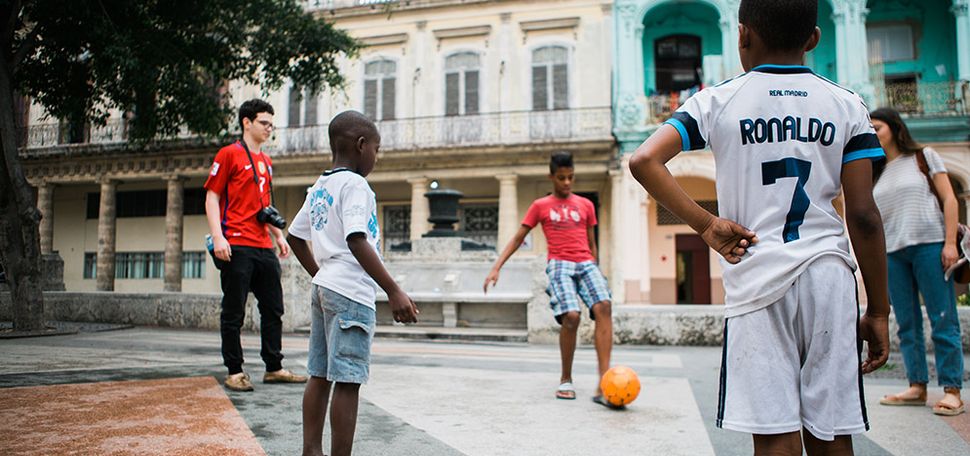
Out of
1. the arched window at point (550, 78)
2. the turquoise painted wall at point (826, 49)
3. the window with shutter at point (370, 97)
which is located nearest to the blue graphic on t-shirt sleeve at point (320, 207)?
the arched window at point (550, 78)

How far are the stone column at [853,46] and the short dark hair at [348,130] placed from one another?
59.3 ft

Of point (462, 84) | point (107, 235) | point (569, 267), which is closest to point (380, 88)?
point (462, 84)

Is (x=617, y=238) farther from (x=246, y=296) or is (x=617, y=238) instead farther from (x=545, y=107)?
(x=246, y=296)

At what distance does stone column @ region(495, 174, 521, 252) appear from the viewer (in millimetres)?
19656

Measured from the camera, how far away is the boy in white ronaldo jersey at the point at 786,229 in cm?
179

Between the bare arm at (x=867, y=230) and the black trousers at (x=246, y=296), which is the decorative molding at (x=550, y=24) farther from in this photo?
the bare arm at (x=867, y=230)

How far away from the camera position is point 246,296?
4.59 meters

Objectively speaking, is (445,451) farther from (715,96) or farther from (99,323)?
(99,323)

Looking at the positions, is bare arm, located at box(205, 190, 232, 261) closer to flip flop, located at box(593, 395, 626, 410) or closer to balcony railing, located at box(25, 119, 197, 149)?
flip flop, located at box(593, 395, 626, 410)

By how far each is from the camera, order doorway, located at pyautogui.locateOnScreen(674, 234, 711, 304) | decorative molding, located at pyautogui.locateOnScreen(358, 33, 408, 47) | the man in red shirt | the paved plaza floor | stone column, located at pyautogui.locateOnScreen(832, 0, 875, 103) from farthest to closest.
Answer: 1. decorative molding, located at pyautogui.locateOnScreen(358, 33, 408, 47)
2. doorway, located at pyautogui.locateOnScreen(674, 234, 711, 304)
3. stone column, located at pyautogui.locateOnScreen(832, 0, 875, 103)
4. the man in red shirt
5. the paved plaza floor

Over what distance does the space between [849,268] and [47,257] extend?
576 inches

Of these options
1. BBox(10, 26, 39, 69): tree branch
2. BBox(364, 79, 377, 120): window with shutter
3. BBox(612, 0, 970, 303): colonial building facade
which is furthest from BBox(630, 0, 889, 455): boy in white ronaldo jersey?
BBox(364, 79, 377, 120): window with shutter

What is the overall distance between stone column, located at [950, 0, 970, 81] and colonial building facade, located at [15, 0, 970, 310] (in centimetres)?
4

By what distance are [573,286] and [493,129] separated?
51.7ft
